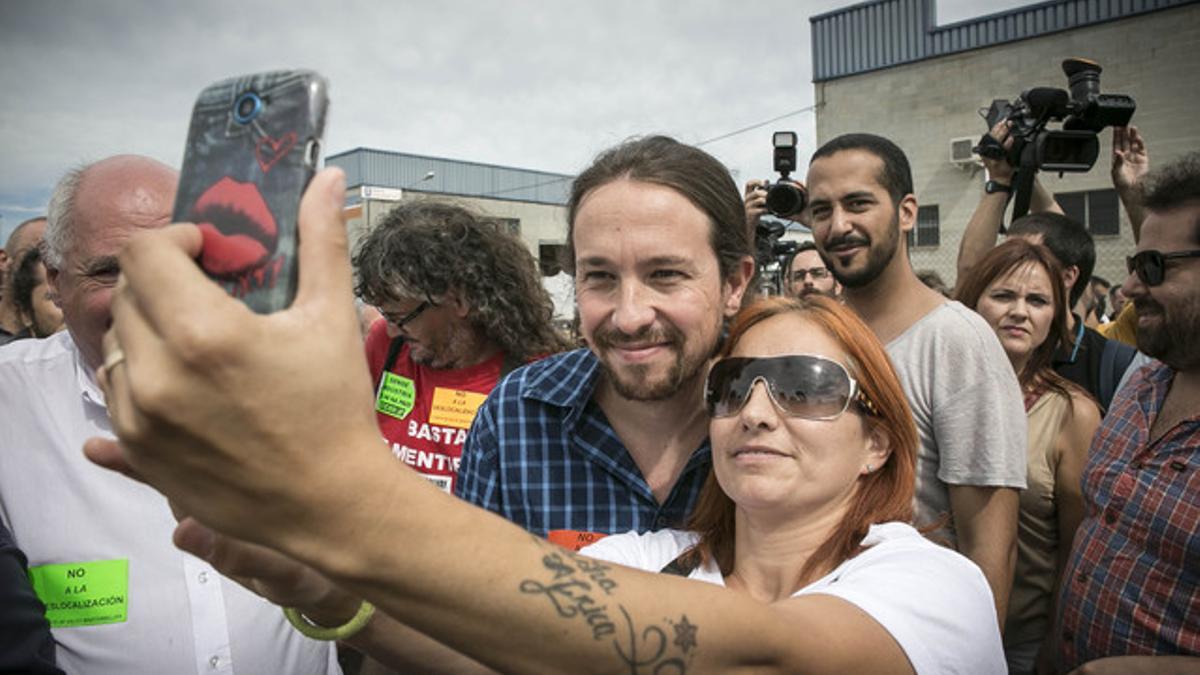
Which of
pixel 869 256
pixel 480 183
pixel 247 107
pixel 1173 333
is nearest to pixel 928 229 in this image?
pixel 480 183

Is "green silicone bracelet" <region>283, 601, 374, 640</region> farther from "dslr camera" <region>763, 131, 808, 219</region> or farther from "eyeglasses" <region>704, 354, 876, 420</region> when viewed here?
"dslr camera" <region>763, 131, 808, 219</region>

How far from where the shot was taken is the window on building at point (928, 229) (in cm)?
1897

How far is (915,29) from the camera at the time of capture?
19625 mm

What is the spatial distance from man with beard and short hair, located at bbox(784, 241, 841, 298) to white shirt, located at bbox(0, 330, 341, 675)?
180 inches

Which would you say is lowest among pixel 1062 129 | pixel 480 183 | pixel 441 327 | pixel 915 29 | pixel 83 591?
pixel 83 591

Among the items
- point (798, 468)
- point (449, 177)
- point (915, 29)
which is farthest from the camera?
point (449, 177)

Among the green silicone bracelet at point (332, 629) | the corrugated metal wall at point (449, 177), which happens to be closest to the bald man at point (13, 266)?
the green silicone bracelet at point (332, 629)

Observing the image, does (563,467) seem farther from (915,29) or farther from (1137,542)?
(915,29)

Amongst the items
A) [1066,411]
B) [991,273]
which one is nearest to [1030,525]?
[1066,411]

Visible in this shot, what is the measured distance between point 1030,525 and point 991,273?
3.65 feet

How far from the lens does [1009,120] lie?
14.3ft

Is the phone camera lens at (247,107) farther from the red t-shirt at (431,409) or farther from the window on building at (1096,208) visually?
the window on building at (1096,208)

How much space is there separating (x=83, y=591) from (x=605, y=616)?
146 cm

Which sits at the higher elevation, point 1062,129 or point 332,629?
point 1062,129
